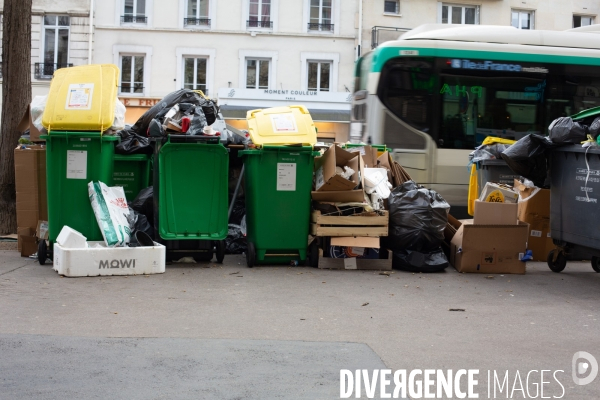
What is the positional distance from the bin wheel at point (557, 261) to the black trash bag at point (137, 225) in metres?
4.45

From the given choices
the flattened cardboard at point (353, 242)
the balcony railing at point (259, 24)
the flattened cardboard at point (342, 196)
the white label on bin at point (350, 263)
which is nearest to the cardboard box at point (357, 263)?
the white label on bin at point (350, 263)

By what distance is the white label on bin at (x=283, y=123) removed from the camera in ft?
28.2

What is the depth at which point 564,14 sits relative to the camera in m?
29.0

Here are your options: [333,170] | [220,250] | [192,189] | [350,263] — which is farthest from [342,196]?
[192,189]

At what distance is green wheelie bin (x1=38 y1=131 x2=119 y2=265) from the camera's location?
8086 mm

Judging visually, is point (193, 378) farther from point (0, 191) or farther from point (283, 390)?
point (0, 191)

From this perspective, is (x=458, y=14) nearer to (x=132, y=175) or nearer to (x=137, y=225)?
(x=132, y=175)

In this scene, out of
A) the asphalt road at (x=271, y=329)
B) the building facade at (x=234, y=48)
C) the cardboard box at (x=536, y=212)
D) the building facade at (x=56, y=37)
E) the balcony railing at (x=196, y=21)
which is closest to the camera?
the asphalt road at (x=271, y=329)

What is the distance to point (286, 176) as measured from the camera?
27.7ft

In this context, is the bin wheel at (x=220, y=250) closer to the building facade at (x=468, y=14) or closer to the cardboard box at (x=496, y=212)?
the cardboard box at (x=496, y=212)

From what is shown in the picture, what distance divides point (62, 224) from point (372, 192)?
3277mm

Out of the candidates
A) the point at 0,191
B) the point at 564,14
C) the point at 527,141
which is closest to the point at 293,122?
the point at 527,141

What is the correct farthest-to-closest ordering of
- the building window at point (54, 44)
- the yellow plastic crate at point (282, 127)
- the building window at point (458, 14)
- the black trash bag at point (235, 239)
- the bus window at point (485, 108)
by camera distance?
the building window at point (458, 14) < the building window at point (54, 44) < the bus window at point (485, 108) < the black trash bag at point (235, 239) < the yellow plastic crate at point (282, 127)

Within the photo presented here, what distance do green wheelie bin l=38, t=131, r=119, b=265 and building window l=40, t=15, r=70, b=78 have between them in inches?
770
